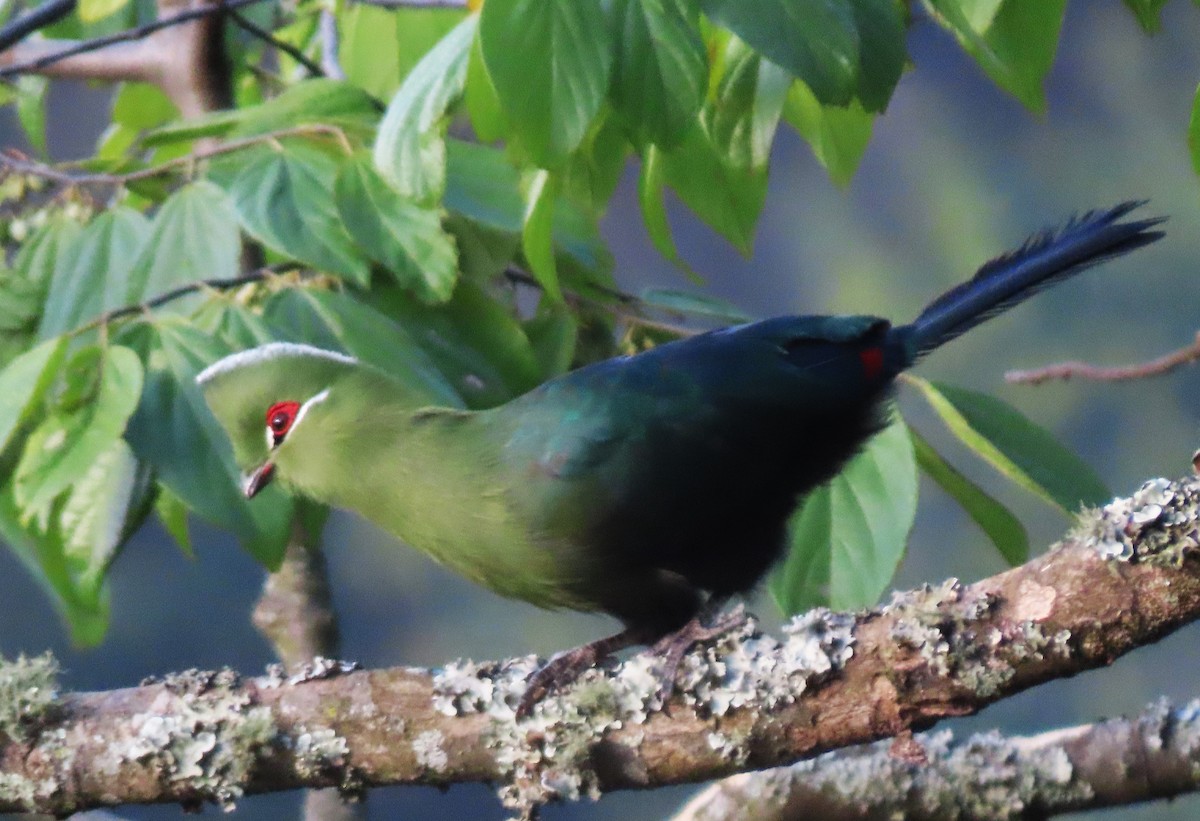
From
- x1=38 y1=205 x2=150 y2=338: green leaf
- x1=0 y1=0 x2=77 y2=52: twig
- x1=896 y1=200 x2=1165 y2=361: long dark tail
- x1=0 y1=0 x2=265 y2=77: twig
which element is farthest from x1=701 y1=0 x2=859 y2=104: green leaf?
x1=0 y1=0 x2=77 y2=52: twig

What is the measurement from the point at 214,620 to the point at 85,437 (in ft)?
4.35

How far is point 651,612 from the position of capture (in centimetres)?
98

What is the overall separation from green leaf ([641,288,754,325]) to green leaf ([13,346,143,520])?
50cm

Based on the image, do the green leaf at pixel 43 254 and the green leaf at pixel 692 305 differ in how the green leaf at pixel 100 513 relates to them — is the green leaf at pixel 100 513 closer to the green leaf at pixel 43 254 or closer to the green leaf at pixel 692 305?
the green leaf at pixel 43 254

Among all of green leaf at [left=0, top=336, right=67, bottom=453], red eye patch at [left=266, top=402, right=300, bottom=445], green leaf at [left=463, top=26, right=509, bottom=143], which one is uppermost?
green leaf at [left=463, top=26, right=509, bottom=143]

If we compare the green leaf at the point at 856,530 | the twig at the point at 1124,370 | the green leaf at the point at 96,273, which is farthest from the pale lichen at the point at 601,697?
the twig at the point at 1124,370

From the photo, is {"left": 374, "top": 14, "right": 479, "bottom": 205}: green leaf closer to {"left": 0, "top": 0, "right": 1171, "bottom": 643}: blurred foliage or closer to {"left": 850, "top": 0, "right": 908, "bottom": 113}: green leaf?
{"left": 0, "top": 0, "right": 1171, "bottom": 643}: blurred foliage

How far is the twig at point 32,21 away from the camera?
125 cm

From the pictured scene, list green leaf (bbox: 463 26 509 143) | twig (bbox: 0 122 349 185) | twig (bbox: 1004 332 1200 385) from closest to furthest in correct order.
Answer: green leaf (bbox: 463 26 509 143) < twig (bbox: 0 122 349 185) < twig (bbox: 1004 332 1200 385)

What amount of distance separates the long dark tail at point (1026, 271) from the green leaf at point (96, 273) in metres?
0.65

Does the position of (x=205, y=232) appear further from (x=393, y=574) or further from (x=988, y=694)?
(x=393, y=574)

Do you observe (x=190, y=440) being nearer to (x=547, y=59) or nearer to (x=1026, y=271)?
(x=547, y=59)

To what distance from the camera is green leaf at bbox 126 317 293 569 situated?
0.97 meters

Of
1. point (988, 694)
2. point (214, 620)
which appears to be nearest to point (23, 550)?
point (988, 694)
